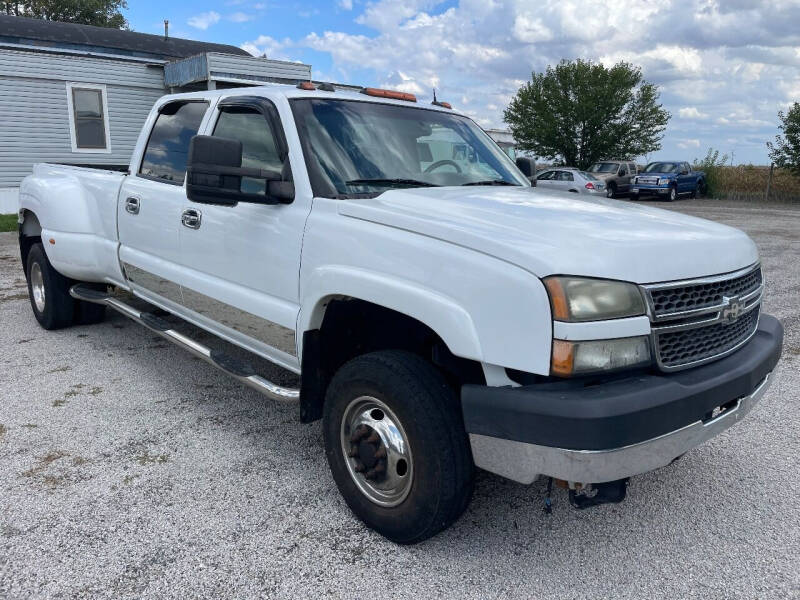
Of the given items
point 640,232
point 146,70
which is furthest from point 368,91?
point 146,70

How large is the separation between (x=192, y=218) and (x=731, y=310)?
9.43 feet

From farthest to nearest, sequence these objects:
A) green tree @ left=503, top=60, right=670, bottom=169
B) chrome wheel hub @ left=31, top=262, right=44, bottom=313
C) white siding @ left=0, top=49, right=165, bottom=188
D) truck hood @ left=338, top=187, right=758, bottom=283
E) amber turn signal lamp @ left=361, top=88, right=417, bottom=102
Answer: green tree @ left=503, top=60, right=670, bottom=169 → white siding @ left=0, top=49, right=165, bottom=188 → chrome wheel hub @ left=31, top=262, right=44, bottom=313 → amber turn signal lamp @ left=361, top=88, right=417, bottom=102 → truck hood @ left=338, top=187, right=758, bottom=283

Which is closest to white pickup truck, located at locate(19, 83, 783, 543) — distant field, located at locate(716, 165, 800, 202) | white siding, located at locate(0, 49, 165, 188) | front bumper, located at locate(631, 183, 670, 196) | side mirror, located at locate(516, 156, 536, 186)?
side mirror, located at locate(516, 156, 536, 186)

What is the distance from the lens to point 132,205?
459cm

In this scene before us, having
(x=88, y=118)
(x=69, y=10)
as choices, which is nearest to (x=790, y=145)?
(x=88, y=118)

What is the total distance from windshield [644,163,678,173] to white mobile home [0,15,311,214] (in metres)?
17.0

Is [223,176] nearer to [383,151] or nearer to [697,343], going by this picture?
[383,151]

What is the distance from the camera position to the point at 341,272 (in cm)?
285

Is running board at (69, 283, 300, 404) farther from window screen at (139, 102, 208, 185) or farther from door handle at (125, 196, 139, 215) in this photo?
window screen at (139, 102, 208, 185)

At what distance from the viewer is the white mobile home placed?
16438 mm

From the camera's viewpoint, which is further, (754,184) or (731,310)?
(754,184)

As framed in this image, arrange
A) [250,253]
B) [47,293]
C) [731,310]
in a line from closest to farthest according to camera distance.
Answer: [731,310]
[250,253]
[47,293]

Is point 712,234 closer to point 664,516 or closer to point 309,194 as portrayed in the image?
point 664,516

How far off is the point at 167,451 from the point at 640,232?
2.71 m
